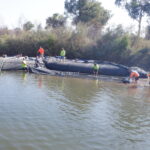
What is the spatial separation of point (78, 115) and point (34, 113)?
208 centimetres

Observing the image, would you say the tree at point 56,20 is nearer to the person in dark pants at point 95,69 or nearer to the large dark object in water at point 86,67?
the large dark object in water at point 86,67

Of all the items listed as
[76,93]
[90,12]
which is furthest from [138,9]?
[76,93]

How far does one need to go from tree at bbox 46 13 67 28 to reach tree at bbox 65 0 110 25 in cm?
246

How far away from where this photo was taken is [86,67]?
27234mm

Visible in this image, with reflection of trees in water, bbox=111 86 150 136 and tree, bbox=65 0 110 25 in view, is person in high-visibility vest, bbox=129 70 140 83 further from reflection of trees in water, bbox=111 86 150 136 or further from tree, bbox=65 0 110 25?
tree, bbox=65 0 110 25

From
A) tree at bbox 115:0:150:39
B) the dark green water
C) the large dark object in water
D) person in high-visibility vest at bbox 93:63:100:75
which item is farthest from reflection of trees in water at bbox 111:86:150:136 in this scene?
tree at bbox 115:0:150:39

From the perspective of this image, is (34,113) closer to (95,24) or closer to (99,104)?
(99,104)

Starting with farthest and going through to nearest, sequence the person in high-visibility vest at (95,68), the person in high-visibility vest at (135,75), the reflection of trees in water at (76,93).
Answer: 1. the person in high-visibility vest at (95,68)
2. the person in high-visibility vest at (135,75)
3. the reflection of trees in water at (76,93)

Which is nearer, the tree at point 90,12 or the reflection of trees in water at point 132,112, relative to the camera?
the reflection of trees in water at point 132,112

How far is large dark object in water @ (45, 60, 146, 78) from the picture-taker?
87.6 ft

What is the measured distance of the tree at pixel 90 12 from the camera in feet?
151

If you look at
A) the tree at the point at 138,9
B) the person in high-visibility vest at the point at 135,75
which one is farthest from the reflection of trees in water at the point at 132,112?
the tree at the point at 138,9

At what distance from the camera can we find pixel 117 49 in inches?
1396

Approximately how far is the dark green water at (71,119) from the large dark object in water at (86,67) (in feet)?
26.1
